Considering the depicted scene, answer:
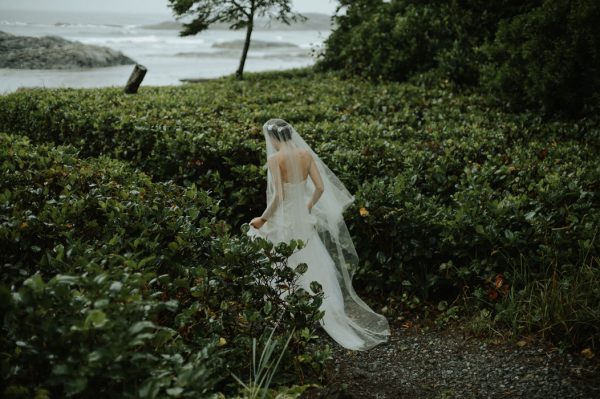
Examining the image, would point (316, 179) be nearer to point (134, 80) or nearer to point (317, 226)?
point (317, 226)

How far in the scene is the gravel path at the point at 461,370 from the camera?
131 inches

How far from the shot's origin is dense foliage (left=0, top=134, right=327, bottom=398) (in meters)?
2.15

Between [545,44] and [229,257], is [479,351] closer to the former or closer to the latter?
[229,257]

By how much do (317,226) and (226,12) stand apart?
1470cm

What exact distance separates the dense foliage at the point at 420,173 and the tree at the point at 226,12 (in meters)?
7.81

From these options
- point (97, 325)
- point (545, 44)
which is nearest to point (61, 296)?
point (97, 325)

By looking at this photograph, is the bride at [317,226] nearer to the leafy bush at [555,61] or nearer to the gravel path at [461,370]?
the gravel path at [461,370]

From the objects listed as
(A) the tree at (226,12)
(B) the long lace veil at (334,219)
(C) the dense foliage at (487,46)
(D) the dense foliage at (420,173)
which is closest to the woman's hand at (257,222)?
(B) the long lace veil at (334,219)

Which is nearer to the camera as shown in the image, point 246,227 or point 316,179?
point 246,227

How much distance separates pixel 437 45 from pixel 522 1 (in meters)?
2.41

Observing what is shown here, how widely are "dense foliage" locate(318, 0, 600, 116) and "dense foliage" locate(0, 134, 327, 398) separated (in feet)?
23.0

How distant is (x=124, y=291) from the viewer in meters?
2.26

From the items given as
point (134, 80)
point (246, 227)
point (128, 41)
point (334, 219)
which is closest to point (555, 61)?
point (334, 219)

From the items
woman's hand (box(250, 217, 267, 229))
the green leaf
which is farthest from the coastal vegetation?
woman's hand (box(250, 217, 267, 229))
